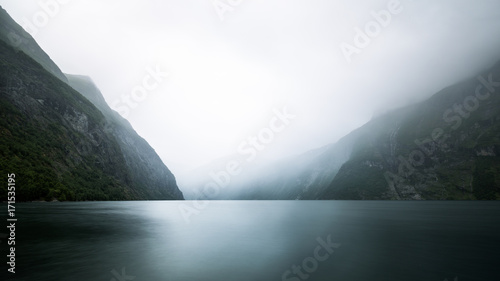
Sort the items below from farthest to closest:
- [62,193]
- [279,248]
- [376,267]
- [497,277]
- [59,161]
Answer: [59,161] → [62,193] → [279,248] → [376,267] → [497,277]

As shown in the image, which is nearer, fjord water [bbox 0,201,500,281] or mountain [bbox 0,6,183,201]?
fjord water [bbox 0,201,500,281]

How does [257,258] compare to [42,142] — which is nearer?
[257,258]

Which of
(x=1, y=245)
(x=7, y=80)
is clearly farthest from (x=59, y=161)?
(x=1, y=245)

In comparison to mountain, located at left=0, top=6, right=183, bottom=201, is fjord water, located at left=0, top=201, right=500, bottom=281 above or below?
below

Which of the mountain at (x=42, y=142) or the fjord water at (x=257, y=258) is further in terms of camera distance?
the mountain at (x=42, y=142)

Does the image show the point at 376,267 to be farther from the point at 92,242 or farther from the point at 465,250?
the point at 92,242

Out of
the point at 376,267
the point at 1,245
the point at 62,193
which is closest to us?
the point at 376,267

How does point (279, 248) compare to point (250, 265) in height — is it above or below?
below

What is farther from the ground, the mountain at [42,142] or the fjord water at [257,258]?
the mountain at [42,142]

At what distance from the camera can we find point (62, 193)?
128 meters

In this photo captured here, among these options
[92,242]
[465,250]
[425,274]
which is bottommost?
[465,250]

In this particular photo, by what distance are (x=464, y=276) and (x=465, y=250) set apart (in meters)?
10.3

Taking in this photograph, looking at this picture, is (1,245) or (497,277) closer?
(497,277)

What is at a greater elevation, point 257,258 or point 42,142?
point 42,142
